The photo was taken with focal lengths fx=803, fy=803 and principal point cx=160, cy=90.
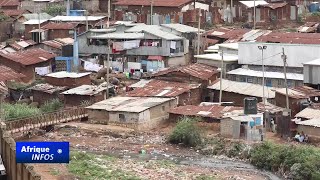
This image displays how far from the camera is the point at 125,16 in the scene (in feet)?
179

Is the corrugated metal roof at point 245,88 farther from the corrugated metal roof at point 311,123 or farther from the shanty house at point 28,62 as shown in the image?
the shanty house at point 28,62

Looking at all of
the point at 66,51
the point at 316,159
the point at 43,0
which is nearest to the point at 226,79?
the point at 66,51

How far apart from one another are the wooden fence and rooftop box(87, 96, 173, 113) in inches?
40.4

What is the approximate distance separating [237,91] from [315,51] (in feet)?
16.5

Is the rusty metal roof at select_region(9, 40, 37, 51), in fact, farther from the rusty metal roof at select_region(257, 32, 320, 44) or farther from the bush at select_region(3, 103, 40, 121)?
the rusty metal roof at select_region(257, 32, 320, 44)

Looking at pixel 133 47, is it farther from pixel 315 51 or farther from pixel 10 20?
pixel 10 20

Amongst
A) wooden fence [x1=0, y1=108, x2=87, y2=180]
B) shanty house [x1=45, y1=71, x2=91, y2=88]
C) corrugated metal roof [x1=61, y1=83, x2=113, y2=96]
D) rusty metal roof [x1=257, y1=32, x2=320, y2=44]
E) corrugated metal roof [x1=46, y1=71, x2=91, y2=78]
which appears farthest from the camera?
rusty metal roof [x1=257, y1=32, x2=320, y2=44]

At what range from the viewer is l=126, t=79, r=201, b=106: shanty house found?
35.8m

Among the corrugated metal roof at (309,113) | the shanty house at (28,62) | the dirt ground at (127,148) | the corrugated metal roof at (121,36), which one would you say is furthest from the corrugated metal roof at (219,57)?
the corrugated metal roof at (309,113)

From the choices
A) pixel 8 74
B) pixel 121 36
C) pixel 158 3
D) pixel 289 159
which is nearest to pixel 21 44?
pixel 121 36

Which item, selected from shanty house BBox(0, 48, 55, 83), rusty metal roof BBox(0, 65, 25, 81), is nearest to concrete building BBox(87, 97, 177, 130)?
rusty metal roof BBox(0, 65, 25, 81)

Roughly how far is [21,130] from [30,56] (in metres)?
11.0

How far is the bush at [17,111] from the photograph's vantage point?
3256 cm

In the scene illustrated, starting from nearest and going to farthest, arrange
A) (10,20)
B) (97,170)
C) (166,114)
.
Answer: (97,170) → (166,114) → (10,20)
